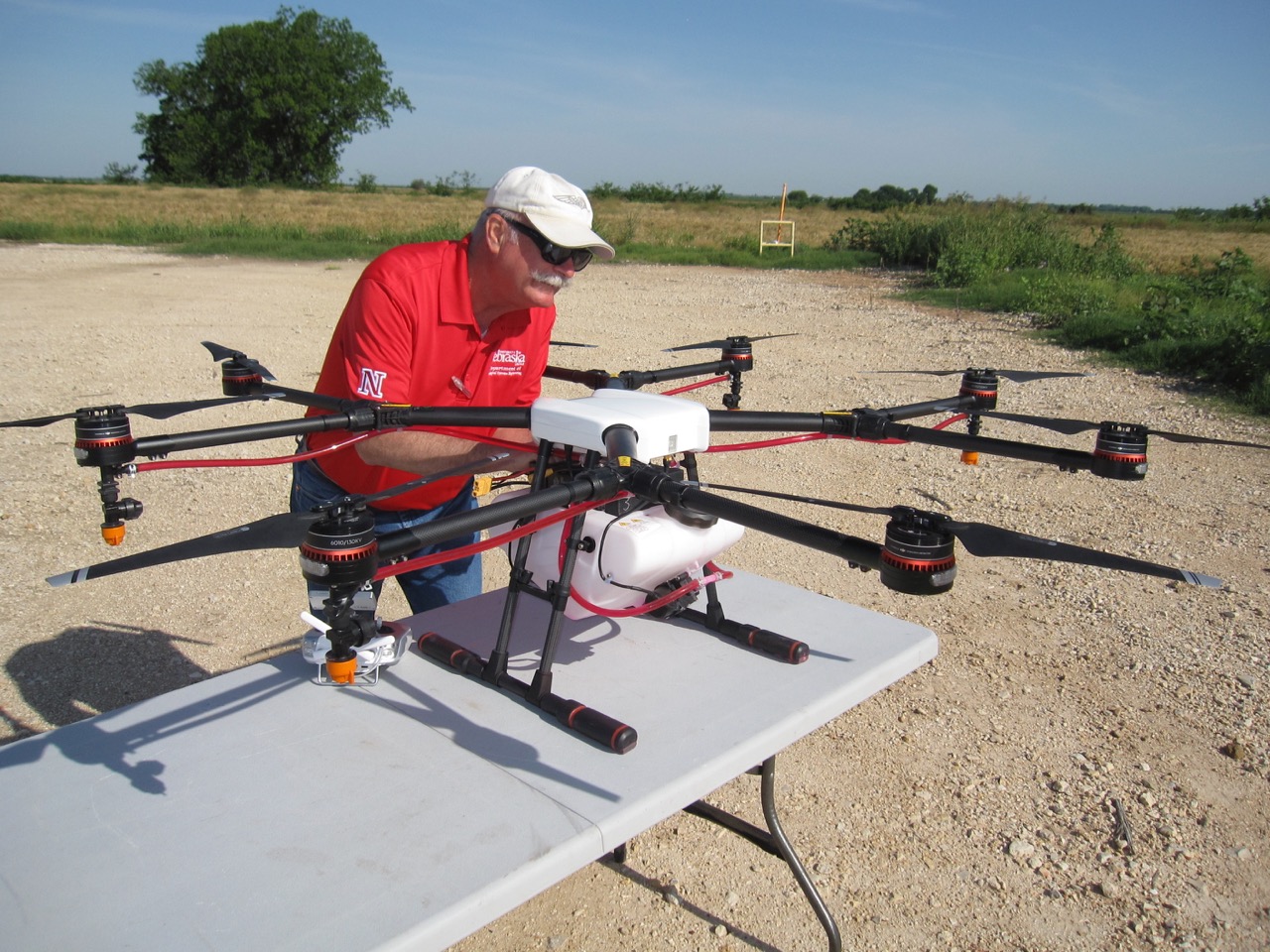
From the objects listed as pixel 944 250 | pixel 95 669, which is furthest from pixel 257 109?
pixel 95 669

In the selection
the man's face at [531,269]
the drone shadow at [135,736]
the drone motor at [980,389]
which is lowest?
the drone shadow at [135,736]

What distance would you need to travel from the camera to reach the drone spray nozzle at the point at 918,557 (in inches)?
58.4

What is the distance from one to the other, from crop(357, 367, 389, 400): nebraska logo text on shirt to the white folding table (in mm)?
666

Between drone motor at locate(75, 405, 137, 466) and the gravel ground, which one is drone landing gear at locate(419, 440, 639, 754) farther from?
the gravel ground

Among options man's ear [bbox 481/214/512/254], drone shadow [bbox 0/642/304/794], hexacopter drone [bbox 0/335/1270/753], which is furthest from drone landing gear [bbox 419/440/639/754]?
man's ear [bbox 481/214/512/254]

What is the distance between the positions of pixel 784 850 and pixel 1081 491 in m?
4.74

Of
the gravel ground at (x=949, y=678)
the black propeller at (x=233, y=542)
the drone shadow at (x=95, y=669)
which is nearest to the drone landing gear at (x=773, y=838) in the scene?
the gravel ground at (x=949, y=678)

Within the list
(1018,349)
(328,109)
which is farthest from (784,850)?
(328,109)

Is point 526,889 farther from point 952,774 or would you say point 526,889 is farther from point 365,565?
point 952,774

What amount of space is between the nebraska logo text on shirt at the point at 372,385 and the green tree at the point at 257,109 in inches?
2690

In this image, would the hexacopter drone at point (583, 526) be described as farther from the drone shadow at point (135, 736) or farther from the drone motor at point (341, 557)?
the drone shadow at point (135, 736)

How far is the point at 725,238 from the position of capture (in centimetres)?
2959

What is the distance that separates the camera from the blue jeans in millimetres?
3002

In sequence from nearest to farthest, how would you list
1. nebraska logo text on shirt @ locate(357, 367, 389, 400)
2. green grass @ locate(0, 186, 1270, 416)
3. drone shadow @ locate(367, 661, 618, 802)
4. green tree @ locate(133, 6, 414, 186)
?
drone shadow @ locate(367, 661, 618, 802) < nebraska logo text on shirt @ locate(357, 367, 389, 400) < green grass @ locate(0, 186, 1270, 416) < green tree @ locate(133, 6, 414, 186)
